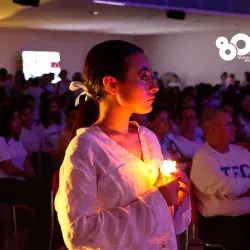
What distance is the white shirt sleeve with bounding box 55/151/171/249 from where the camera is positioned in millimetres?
1298

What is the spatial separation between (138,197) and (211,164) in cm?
185

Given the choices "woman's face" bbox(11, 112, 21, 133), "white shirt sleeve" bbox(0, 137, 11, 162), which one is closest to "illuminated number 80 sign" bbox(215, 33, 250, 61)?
"woman's face" bbox(11, 112, 21, 133)

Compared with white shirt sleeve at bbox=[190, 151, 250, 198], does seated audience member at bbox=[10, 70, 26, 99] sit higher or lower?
lower

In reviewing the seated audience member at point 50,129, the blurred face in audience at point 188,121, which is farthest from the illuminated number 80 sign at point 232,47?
the blurred face in audience at point 188,121

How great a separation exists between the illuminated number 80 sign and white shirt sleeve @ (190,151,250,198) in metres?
12.1

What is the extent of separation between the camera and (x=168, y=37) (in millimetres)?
17688

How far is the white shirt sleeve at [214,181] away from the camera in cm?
313

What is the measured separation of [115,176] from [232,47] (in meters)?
16.5

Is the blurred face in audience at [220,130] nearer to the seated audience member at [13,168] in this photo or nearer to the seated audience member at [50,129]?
the seated audience member at [13,168]

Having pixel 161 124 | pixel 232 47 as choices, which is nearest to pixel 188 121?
pixel 161 124

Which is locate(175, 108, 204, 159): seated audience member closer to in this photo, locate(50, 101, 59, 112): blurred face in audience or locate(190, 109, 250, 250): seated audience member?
locate(190, 109, 250, 250): seated audience member

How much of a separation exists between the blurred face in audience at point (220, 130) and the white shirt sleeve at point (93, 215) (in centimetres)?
199

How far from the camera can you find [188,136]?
5039mm

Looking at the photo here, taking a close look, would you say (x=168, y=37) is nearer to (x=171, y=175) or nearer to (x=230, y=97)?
→ (x=230, y=97)
